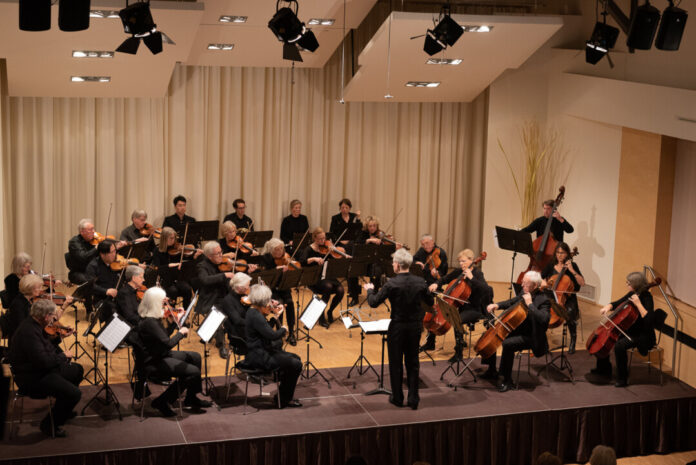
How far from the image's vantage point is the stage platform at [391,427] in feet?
19.8

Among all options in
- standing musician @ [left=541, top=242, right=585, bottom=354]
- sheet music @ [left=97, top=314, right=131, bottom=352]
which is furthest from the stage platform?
standing musician @ [left=541, top=242, right=585, bottom=354]

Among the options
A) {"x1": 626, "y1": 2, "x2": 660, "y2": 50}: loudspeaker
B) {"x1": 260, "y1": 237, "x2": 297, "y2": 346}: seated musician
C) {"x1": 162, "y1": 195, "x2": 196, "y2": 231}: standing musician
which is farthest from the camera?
{"x1": 162, "y1": 195, "x2": 196, "y2": 231}: standing musician

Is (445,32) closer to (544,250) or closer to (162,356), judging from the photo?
(544,250)

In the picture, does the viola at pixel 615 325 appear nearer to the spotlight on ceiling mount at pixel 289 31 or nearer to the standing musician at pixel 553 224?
the standing musician at pixel 553 224

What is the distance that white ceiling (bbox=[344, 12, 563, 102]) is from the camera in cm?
951

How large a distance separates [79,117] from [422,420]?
6837 mm

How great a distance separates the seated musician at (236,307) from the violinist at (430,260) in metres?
2.74

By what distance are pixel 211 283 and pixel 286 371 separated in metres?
1.92

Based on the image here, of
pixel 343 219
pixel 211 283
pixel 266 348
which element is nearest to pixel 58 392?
pixel 266 348

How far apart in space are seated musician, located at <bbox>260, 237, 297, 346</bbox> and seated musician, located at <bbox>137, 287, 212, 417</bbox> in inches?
81.4

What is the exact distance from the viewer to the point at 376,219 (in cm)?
1052

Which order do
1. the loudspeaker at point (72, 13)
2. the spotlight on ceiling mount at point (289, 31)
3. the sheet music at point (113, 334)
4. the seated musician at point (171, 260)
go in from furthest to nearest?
the seated musician at point (171, 260) < the spotlight on ceiling mount at point (289, 31) < the sheet music at point (113, 334) < the loudspeaker at point (72, 13)

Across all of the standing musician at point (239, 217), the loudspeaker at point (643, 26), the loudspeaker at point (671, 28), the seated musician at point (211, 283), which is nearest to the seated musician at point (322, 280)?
the seated musician at point (211, 283)

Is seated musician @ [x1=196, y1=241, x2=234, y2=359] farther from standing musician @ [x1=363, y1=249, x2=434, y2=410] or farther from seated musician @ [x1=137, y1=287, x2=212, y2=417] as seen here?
standing musician @ [x1=363, y1=249, x2=434, y2=410]
